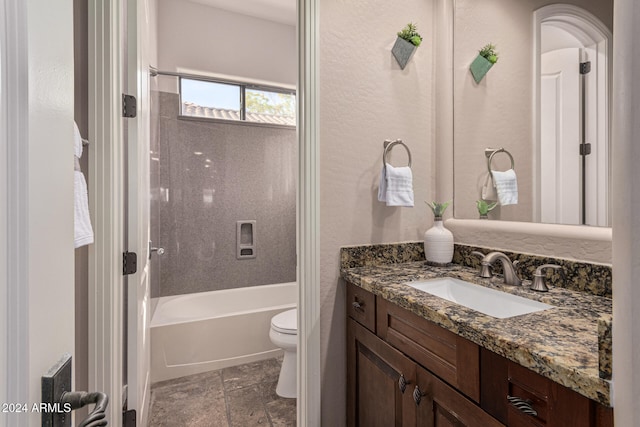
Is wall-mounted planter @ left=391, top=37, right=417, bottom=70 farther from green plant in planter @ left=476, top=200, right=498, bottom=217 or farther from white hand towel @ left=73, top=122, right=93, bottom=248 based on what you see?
white hand towel @ left=73, top=122, right=93, bottom=248

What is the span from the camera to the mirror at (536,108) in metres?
1.08

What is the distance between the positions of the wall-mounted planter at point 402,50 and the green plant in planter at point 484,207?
780mm

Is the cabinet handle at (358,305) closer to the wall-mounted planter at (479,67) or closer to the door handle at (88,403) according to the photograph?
the door handle at (88,403)

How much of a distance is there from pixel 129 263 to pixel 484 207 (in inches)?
62.5

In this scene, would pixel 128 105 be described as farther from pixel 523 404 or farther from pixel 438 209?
pixel 523 404

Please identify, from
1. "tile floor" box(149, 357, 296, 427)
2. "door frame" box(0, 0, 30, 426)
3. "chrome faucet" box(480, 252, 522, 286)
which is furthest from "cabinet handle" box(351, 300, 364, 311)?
"door frame" box(0, 0, 30, 426)

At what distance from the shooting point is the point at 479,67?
152 centimetres

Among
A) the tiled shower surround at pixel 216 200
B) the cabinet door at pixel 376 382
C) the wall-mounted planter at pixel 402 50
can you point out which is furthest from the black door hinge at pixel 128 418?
the wall-mounted planter at pixel 402 50

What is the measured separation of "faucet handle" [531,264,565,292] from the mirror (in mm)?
189

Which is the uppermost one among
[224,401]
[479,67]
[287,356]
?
[479,67]

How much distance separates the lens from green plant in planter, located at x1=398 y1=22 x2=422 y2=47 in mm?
1536

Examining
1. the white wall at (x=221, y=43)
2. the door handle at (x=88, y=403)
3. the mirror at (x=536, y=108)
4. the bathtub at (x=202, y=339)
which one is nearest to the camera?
the door handle at (x=88, y=403)

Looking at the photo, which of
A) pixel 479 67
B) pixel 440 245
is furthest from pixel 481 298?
pixel 479 67

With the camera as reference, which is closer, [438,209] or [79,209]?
[79,209]
